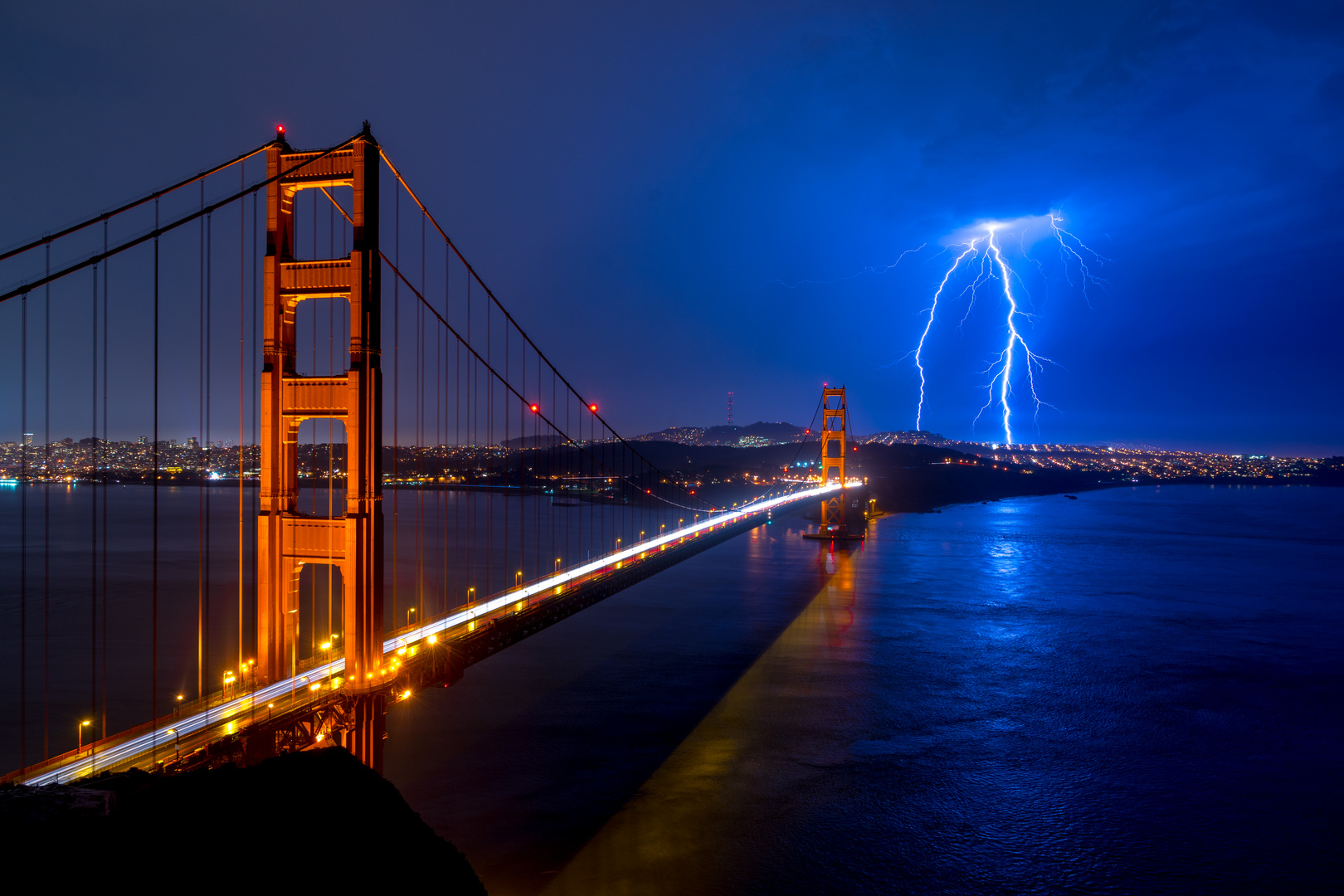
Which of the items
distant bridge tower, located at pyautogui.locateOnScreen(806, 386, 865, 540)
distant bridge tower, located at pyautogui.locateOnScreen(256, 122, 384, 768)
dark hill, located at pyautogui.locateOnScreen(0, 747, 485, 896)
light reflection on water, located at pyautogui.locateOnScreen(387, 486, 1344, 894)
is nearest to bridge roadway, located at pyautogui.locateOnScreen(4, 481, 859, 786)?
distant bridge tower, located at pyautogui.locateOnScreen(256, 122, 384, 768)

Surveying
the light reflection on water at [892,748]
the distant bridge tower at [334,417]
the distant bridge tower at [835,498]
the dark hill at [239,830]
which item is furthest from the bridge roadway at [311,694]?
the distant bridge tower at [835,498]

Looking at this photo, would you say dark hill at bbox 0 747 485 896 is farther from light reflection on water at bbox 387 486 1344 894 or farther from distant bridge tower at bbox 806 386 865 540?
distant bridge tower at bbox 806 386 865 540

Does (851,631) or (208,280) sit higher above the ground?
(208,280)

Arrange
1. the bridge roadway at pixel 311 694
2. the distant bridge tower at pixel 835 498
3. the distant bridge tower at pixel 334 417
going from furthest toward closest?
the distant bridge tower at pixel 835 498, the distant bridge tower at pixel 334 417, the bridge roadway at pixel 311 694

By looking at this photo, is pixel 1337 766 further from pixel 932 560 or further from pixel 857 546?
pixel 857 546

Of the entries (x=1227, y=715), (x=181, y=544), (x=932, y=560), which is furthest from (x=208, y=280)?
(x=181, y=544)

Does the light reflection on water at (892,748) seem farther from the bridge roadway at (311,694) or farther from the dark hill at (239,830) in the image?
the dark hill at (239,830)
